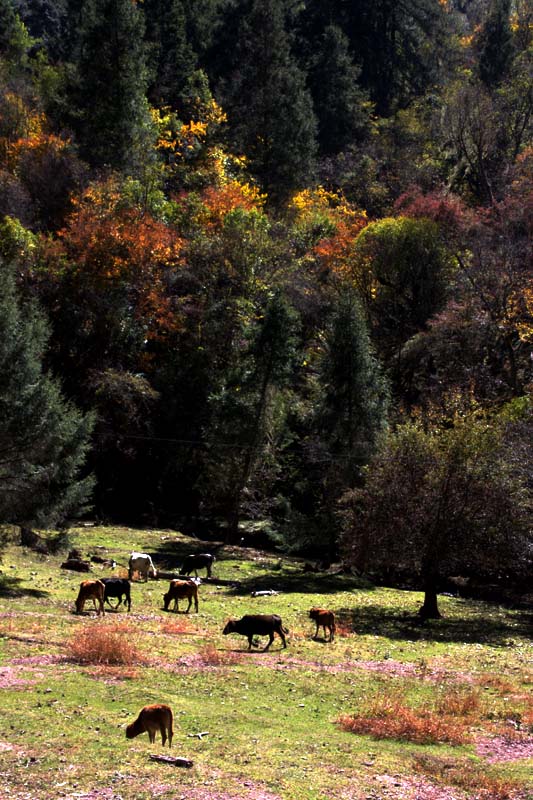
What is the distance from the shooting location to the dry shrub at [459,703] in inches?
773

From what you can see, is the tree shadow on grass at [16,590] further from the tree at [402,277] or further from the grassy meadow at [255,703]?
the tree at [402,277]

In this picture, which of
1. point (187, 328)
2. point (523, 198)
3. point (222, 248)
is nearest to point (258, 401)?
point (187, 328)

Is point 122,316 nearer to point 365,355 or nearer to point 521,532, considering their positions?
point 365,355

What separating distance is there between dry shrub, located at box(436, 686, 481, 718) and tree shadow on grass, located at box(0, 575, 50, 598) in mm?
14542

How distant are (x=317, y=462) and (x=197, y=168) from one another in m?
36.3

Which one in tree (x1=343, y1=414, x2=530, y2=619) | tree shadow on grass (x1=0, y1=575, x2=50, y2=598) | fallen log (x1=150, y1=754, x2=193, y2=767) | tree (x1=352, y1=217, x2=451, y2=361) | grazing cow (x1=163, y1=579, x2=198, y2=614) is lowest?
fallen log (x1=150, y1=754, x2=193, y2=767)

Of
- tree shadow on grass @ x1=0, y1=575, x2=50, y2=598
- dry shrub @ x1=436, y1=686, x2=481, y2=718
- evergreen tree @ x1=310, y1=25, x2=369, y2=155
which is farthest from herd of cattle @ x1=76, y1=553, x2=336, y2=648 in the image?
evergreen tree @ x1=310, y1=25, x2=369, y2=155

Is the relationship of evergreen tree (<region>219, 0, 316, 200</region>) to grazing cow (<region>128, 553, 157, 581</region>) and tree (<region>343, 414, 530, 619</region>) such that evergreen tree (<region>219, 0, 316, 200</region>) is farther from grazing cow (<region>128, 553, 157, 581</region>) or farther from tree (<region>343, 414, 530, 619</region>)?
grazing cow (<region>128, 553, 157, 581</region>)

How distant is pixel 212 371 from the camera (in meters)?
58.8

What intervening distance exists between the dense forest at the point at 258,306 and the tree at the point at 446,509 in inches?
3.3

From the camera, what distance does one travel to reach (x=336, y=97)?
93.4 meters

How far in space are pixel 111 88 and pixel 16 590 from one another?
5006cm

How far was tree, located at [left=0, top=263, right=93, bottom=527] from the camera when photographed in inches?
1243

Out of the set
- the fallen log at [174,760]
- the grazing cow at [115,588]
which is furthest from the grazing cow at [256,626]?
the fallen log at [174,760]
